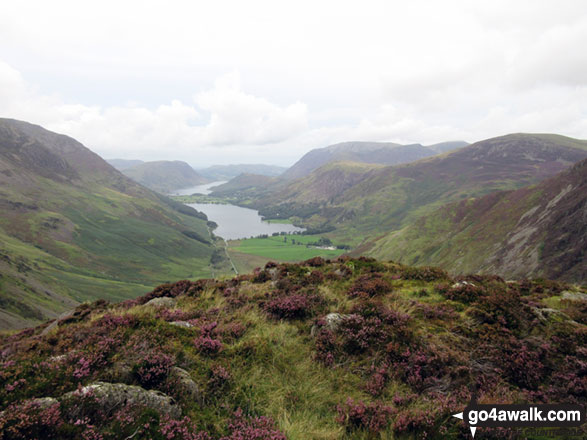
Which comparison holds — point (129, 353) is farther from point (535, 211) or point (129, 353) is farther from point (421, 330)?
point (535, 211)

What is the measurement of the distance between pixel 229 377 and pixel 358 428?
11.0 ft

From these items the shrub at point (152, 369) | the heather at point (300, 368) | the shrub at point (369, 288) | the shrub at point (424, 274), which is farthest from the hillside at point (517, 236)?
the shrub at point (152, 369)

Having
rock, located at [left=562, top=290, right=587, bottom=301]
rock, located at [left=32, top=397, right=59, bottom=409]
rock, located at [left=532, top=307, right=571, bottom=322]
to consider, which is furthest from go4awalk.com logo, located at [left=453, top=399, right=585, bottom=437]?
rock, located at [left=32, top=397, right=59, bottom=409]

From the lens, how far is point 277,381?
24.9ft

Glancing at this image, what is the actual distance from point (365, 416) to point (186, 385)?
14.0 ft

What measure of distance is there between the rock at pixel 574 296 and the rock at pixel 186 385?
14.8 metres

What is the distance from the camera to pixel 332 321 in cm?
985

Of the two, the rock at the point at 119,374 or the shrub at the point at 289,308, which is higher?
the rock at the point at 119,374

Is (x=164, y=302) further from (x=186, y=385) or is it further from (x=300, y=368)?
(x=300, y=368)

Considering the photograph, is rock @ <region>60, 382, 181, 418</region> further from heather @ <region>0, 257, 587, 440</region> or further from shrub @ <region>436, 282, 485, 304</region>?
shrub @ <region>436, 282, 485, 304</region>

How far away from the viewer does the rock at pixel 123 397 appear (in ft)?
17.2

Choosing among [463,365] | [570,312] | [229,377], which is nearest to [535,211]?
[570,312]

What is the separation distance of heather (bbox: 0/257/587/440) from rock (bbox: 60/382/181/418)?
0.02 m

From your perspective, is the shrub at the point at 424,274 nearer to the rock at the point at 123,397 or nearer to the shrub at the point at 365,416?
the shrub at the point at 365,416
